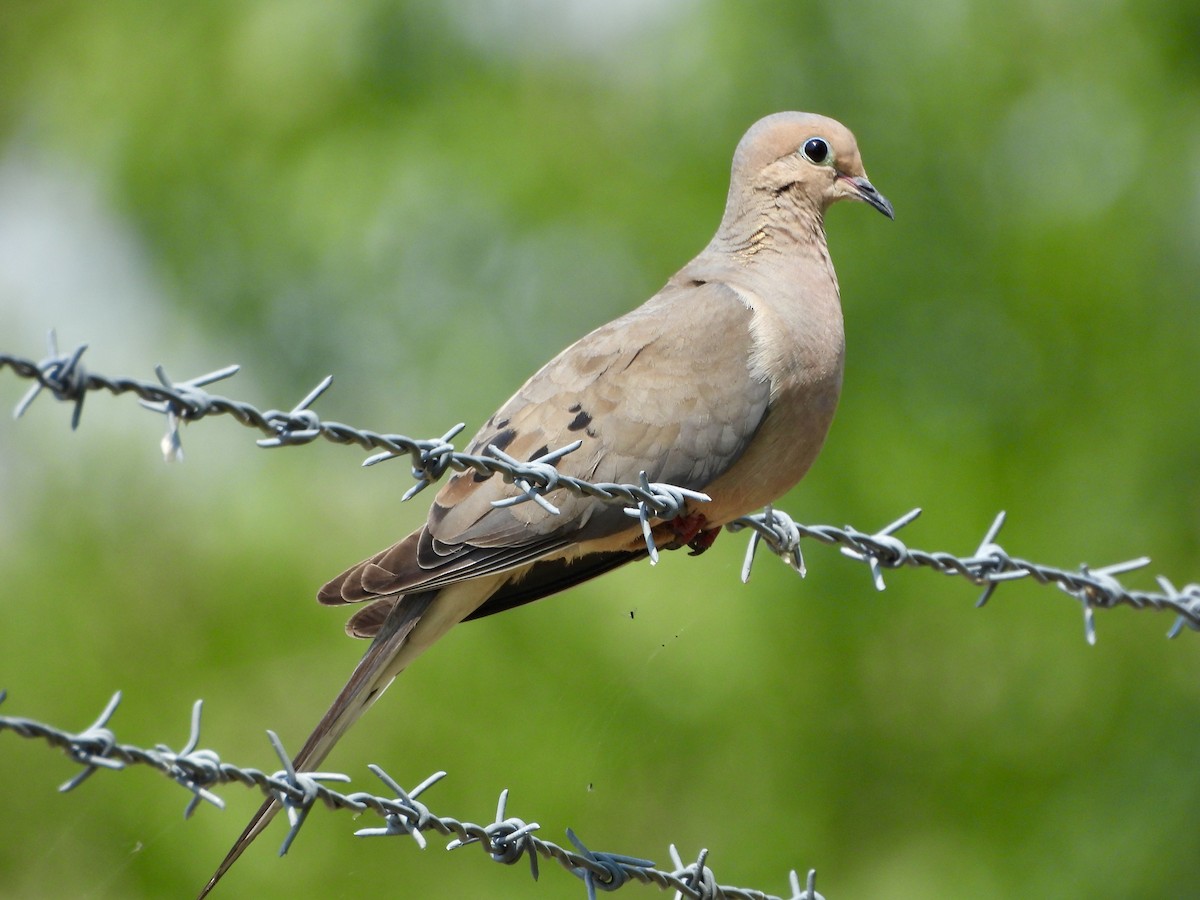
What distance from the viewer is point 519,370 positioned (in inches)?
327

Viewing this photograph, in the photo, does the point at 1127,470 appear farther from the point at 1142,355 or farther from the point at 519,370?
the point at 519,370

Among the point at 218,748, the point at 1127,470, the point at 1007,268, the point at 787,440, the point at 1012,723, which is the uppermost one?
the point at 1007,268

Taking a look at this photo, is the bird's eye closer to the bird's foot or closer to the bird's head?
the bird's head

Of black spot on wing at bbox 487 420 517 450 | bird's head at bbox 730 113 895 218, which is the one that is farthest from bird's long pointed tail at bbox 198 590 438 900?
bird's head at bbox 730 113 895 218

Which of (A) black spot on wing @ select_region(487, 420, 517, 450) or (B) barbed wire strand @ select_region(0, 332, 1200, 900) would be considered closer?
(B) barbed wire strand @ select_region(0, 332, 1200, 900)

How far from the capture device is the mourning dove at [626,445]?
11.1 ft

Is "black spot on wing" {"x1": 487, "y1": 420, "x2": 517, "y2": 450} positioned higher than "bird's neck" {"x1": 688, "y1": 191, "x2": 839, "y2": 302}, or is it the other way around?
"bird's neck" {"x1": 688, "y1": 191, "x2": 839, "y2": 302}

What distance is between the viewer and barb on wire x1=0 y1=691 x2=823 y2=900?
1869 millimetres

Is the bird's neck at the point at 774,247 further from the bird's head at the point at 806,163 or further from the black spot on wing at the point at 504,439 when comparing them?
the black spot on wing at the point at 504,439

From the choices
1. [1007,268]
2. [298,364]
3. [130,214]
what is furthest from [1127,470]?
[130,214]

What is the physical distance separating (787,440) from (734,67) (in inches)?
234

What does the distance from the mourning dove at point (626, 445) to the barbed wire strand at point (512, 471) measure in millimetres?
196

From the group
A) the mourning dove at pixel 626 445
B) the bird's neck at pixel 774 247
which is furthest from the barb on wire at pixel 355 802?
the bird's neck at pixel 774 247

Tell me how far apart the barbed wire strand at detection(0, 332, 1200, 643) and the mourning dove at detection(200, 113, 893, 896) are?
0.64ft
